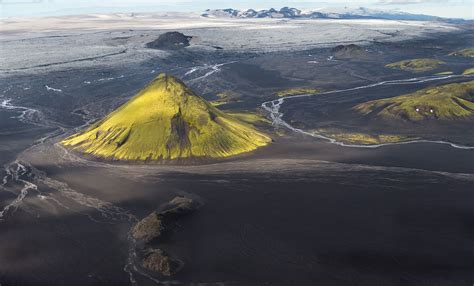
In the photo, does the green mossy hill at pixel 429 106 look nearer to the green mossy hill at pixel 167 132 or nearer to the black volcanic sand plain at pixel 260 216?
the black volcanic sand plain at pixel 260 216

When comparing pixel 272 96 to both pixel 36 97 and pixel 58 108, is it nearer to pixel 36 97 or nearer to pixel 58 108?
pixel 58 108

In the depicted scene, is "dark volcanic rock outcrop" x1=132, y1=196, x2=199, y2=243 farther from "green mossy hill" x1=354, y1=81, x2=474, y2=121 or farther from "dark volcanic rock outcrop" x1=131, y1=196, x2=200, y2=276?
"green mossy hill" x1=354, y1=81, x2=474, y2=121

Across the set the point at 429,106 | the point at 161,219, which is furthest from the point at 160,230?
the point at 429,106

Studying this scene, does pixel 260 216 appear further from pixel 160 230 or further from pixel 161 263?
pixel 161 263

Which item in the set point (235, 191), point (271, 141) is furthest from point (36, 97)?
point (235, 191)

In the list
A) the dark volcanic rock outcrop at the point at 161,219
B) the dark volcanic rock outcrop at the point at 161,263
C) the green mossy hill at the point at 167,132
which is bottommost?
the dark volcanic rock outcrop at the point at 161,263

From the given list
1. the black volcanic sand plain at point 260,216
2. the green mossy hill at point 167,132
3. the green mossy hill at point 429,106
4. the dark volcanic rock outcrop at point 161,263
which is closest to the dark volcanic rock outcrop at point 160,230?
the dark volcanic rock outcrop at point 161,263
